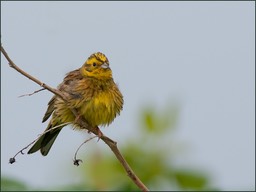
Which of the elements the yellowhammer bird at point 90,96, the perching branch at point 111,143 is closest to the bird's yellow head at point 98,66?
the yellowhammer bird at point 90,96

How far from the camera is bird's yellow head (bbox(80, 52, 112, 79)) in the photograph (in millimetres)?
3600

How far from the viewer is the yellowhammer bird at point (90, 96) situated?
3.49m

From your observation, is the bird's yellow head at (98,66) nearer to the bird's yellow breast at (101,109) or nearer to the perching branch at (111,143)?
the bird's yellow breast at (101,109)

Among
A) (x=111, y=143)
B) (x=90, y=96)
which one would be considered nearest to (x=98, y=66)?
(x=90, y=96)

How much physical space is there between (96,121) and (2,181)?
2.98ft

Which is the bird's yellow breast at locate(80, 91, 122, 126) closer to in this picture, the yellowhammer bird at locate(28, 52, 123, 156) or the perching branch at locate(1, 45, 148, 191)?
the yellowhammer bird at locate(28, 52, 123, 156)

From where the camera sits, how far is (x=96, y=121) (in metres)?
3.54

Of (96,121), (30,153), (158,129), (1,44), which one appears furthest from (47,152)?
(1,44)

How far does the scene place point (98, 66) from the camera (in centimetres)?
362

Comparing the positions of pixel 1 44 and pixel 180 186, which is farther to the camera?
pixel 180 186

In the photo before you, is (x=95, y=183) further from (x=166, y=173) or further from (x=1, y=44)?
(x=1, y=44)

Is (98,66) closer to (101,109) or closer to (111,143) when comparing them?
(101,109)

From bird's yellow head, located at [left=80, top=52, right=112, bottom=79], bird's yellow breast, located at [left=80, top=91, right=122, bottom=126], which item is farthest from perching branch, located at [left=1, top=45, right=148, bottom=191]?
bird's yellow head, located at [left=80, top=52, right=112, bottom=79]

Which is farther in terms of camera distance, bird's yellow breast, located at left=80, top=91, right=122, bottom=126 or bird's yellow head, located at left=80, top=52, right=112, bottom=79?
bird's yellow head, located at left=80, top=52, right=112, bottom=79
